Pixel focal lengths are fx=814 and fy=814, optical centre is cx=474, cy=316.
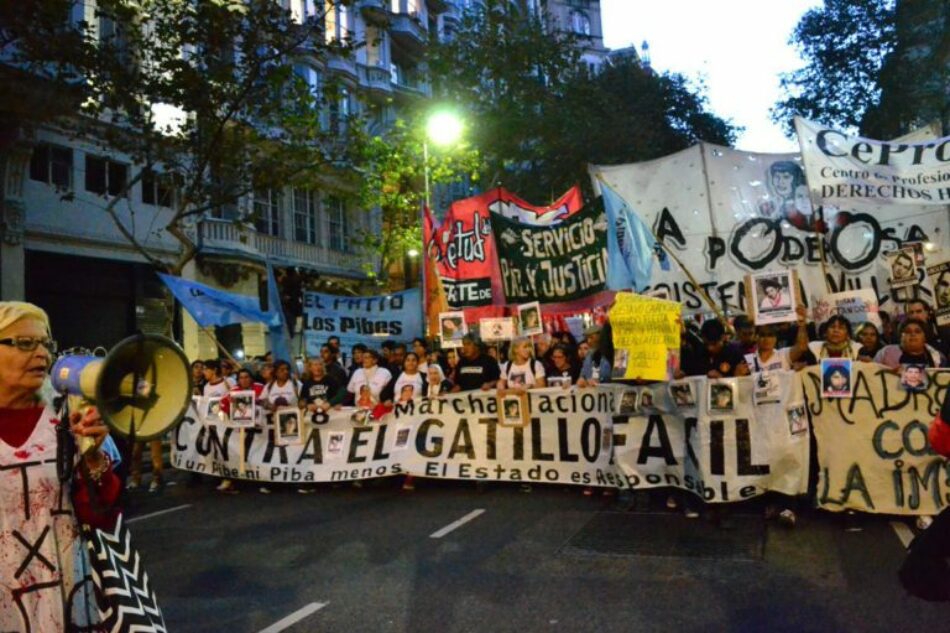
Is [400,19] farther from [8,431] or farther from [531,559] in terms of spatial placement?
[8,431]

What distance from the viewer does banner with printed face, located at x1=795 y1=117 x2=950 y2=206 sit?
319 inches

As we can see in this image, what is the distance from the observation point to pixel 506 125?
2672 centimetres

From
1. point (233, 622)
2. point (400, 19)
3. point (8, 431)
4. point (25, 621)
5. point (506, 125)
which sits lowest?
point (233, 622)

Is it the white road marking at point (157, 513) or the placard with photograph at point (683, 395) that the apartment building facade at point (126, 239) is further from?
the placard with photograph at point (683, 395)

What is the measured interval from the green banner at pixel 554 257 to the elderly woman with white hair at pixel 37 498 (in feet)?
24.3

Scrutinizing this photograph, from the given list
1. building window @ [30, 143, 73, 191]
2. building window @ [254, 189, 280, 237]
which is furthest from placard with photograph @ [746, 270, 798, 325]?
building window @ [254, 189, 280, 237]

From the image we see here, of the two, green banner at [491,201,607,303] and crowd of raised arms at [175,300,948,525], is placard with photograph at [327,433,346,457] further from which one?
green banner at [491,201,607,303]

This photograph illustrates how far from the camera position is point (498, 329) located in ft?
33.2

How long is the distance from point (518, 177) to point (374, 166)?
8256 millimetres

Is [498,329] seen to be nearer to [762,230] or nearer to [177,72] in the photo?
[762,230]

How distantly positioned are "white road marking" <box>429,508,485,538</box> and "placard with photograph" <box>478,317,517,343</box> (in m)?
2.63

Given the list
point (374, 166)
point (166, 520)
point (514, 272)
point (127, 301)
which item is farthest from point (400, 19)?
point (166, 520)

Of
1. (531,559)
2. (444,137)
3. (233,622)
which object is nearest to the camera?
(233,622)

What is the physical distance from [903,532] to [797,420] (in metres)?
1.17
